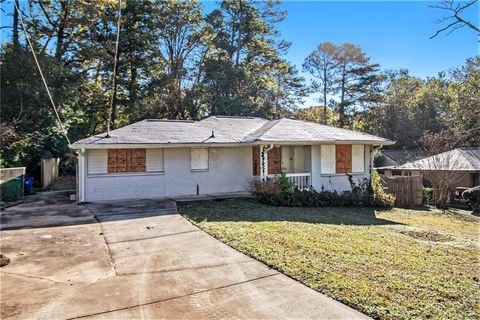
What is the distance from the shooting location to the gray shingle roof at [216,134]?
13367 mm

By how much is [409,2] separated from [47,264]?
32.0 ft

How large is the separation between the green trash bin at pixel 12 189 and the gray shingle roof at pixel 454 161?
2165cm

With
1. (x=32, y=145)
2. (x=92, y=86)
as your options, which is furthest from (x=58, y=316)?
(x=92, y=86)

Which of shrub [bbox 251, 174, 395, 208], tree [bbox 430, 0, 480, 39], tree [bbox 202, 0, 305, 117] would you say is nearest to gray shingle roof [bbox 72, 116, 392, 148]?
shrub [bbox 251, 174, 395, 208]

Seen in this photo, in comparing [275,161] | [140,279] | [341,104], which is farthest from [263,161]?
[341,104]

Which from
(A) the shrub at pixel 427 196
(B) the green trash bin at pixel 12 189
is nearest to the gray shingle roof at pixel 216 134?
(B) the green trash bin at pixel 12 189

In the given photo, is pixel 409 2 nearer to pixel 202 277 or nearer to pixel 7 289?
pixel 202 277

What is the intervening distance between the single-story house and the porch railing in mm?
9348

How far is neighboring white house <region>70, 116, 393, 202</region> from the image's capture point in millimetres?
12953

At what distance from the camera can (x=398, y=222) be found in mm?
11297

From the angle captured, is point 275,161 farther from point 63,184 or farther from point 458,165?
point 458,165

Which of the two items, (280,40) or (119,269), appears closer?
(119,269)

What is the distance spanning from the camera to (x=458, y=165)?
866 inches

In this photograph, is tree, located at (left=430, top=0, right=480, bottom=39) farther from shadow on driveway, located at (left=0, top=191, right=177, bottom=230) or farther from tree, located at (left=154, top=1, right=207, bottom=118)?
tree, located at (left=154, top=1, right=207, bottom=118)
